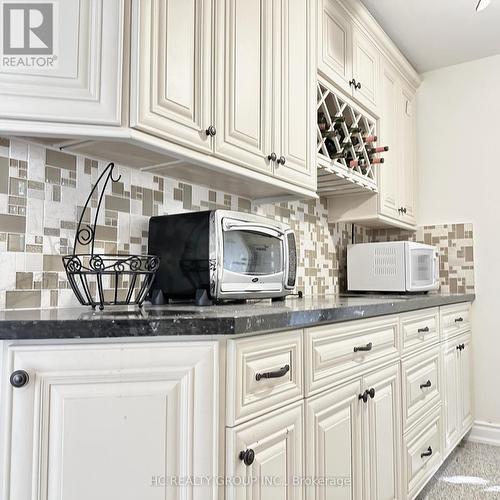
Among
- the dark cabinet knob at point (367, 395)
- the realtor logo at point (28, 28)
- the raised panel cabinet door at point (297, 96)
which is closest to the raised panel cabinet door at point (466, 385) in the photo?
the dark cabinet knob at point (367, 395)

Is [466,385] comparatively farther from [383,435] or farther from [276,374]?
[276,374]

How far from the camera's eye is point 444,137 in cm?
310

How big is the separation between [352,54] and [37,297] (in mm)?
1861

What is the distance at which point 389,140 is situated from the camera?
2.76 metres

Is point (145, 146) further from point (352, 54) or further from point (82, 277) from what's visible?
point (352, 54)

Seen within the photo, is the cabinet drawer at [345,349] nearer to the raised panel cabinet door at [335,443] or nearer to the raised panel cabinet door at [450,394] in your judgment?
the raised panel cabinet door at [335,443]

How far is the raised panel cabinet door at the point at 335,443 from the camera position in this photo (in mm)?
1275

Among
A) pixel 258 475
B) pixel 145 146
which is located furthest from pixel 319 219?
pixel 258 475

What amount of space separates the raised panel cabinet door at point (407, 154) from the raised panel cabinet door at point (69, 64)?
2.15m

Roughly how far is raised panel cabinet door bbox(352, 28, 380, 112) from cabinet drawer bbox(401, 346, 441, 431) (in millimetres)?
1318

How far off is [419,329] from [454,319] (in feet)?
2.09

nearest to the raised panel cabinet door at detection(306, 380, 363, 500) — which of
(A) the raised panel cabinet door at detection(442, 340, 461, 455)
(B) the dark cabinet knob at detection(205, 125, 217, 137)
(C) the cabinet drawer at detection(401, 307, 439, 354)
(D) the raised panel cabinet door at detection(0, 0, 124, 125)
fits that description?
(C) the cabinet drawer at detection(401, 307, 439, 354)

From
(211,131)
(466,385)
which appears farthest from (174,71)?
(466,385)

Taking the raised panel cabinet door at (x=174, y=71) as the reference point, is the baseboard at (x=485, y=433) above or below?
below
